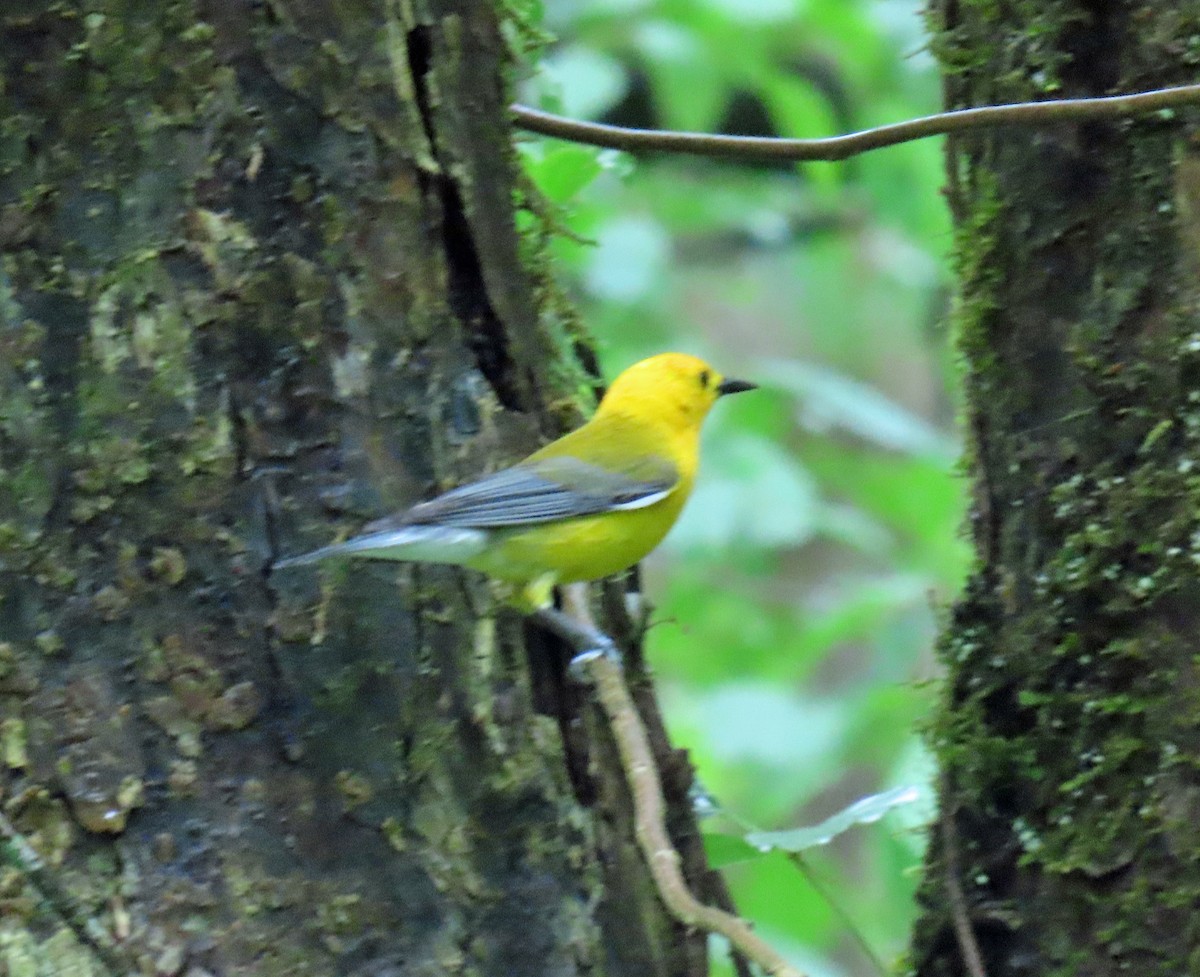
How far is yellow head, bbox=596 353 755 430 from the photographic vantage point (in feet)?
9.07

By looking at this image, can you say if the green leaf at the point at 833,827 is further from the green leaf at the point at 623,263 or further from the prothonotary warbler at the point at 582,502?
the green leaf at the point at 623,263

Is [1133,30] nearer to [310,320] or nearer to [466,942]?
[310,320]

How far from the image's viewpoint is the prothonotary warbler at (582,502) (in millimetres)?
1798

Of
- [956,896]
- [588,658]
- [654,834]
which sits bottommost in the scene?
[956,896]

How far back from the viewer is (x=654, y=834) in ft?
5.52

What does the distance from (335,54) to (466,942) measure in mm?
1162

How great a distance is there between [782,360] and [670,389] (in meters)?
2.63

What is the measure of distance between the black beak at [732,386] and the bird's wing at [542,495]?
31cm

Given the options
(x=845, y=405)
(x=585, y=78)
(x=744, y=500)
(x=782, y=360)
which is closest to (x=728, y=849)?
(x=744, y=500)

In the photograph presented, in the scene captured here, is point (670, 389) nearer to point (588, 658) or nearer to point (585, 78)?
point (588, 658)

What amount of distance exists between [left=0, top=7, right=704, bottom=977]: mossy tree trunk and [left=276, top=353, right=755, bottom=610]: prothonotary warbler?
8cm

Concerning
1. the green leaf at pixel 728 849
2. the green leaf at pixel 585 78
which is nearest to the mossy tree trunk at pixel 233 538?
the green leaf at pixel 728 849

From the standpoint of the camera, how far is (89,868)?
167 centimetres

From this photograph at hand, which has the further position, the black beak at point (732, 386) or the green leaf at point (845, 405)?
the green leaf at point (845, 405)
